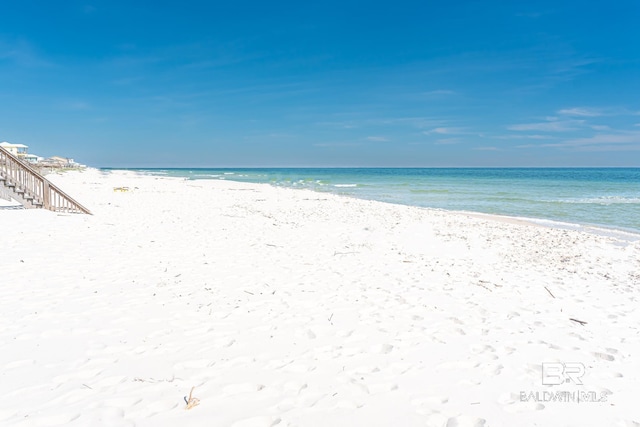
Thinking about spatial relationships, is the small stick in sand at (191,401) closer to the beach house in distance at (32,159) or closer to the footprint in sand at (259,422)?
the footprint in sand at (259,422)

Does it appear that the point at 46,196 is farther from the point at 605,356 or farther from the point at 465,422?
the point at 605,356

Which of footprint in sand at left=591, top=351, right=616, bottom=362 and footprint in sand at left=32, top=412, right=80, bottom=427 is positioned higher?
footprint in sand at left=591, top=351, right=616, bottom=362

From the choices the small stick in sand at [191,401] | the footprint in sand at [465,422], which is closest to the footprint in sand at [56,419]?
the small stick in sand at [191,401]

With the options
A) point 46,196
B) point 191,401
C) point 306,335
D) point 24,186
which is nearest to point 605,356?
point 306,335

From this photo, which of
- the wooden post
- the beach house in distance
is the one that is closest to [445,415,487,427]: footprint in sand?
the wooden post

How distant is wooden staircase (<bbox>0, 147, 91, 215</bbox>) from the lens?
1363cm

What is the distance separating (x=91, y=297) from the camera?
580 centimetres

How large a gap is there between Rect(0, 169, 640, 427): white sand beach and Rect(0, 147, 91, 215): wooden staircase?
4.62m

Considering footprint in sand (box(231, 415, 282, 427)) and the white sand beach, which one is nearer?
footprint in sand (box(231, 415, 282, 427))

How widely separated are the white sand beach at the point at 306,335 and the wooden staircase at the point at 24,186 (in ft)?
15.2

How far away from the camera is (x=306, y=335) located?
477 cm

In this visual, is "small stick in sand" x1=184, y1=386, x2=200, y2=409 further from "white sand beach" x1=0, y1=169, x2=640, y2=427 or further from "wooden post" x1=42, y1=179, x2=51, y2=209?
"wooden post" x1=42, y1=179, x2=51, y2=209

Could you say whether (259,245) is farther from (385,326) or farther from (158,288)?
(385,326)

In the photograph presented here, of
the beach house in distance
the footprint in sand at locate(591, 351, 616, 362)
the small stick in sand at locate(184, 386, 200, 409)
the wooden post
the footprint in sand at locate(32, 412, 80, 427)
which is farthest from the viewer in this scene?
the beach house in distance
